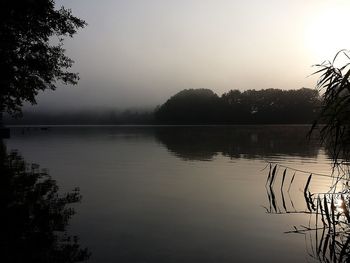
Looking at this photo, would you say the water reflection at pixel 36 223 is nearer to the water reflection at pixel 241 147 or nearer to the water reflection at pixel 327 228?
the water reflection at pixel 327 228

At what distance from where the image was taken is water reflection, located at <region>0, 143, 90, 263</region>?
11344 mm

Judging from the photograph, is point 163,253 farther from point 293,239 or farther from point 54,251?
point 293,239

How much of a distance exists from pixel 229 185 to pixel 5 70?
16.0 m

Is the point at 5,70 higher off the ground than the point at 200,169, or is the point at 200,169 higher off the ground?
the point at 5,70

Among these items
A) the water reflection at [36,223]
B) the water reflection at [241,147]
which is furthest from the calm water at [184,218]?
the water reflection at [241,147]

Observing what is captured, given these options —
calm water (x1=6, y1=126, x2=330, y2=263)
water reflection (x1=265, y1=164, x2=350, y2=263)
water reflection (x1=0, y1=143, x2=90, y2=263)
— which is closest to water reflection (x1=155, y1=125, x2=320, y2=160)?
water reflection (x1=265, y1=164, x2=350, y2=263)

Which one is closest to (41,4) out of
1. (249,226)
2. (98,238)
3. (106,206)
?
(106,206)

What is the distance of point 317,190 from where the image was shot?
80.0 ft

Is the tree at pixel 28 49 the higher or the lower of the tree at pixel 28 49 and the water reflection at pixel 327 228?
the higher

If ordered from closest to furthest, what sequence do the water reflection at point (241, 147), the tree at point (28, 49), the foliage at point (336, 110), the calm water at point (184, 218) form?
the foliage at point (336, 110)
the calm water at point (184, 218)
the tree at point (28, 49)
the water reflection at point (241, 147)

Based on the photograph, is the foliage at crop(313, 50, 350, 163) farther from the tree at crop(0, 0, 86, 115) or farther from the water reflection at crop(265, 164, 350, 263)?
the tree at crop(0, 0, 86, 115)

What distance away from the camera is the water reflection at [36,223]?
11344 millimetres

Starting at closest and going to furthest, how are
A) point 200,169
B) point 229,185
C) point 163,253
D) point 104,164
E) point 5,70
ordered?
1. point 163,253
2. point 5,70
3. point 229,185
4. point 200,169
5. point 104,164

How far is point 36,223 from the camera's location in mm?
14750
